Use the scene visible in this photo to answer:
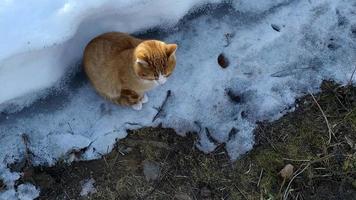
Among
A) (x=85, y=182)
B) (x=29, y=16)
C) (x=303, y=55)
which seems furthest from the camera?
(x=303, y=55)

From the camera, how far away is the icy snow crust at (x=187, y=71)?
3.20 m

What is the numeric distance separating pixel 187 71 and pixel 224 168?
0.63m

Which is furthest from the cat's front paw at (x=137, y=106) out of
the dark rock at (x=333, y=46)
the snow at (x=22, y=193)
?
the dark rock at (x=333, y=46)

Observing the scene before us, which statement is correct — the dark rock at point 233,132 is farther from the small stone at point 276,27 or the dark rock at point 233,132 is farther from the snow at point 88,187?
the snow at point 88,187

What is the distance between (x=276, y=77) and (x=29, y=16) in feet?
4.94

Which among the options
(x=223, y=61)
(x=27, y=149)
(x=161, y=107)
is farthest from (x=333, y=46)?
(x=27, y=149)

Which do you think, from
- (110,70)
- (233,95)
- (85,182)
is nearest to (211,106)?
(233,95)

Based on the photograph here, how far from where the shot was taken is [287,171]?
129 inches

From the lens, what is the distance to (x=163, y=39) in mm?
3451

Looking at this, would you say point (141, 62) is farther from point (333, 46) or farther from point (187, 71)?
point (333, 46)

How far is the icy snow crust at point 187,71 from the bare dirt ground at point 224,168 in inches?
2.6

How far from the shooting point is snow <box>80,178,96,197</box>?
326 cm

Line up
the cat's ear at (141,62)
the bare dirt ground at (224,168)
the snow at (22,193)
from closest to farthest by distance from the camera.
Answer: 1. the cat's ear at (141,62)
2. the snow at (22,193)
3. the bare dirt ground at (224,168)

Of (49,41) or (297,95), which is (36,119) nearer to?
(49,41)
